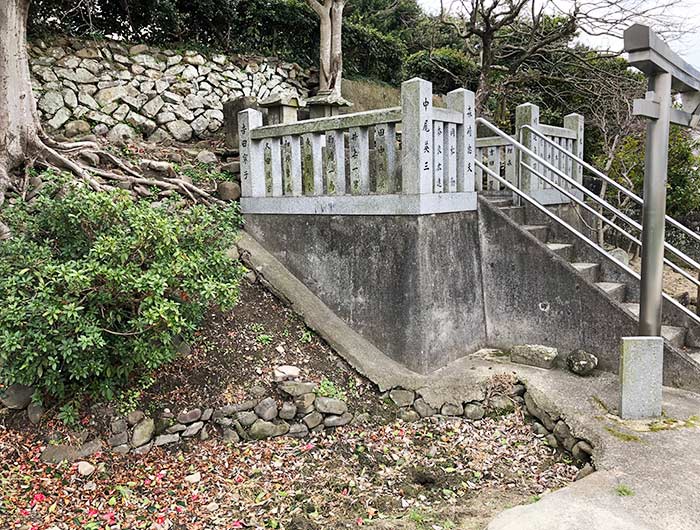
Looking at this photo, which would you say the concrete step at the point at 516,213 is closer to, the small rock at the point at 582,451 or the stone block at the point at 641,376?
the stone block at the point at 641,376

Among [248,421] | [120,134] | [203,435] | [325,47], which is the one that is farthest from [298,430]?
[325,47]

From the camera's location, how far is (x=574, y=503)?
3.11 metres

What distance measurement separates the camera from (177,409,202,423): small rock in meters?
4.11

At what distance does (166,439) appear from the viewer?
4027 millimetres

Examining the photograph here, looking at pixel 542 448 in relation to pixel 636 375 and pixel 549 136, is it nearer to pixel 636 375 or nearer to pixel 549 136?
pixel 636 375

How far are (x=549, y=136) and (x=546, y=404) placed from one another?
12.8ft

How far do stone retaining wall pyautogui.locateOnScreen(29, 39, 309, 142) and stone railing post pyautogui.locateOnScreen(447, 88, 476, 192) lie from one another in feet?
16.2

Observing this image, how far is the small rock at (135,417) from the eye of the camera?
13.1 ft

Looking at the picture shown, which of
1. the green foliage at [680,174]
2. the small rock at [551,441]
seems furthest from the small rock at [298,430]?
the green foliage at [680,174]

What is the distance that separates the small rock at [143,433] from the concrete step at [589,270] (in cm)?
401

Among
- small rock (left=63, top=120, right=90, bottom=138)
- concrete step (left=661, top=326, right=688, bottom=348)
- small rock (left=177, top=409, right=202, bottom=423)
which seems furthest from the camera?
small rock (left=63, top=120, right=90, bottom=138)

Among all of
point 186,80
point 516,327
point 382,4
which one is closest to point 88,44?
point 186,80

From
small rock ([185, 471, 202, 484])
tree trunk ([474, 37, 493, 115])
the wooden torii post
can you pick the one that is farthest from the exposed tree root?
tree trunk ([474, 37, 493, 115])

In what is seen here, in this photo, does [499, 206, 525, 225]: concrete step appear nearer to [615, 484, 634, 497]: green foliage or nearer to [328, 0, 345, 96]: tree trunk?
[615, 484, 634, 497]: green foliage
